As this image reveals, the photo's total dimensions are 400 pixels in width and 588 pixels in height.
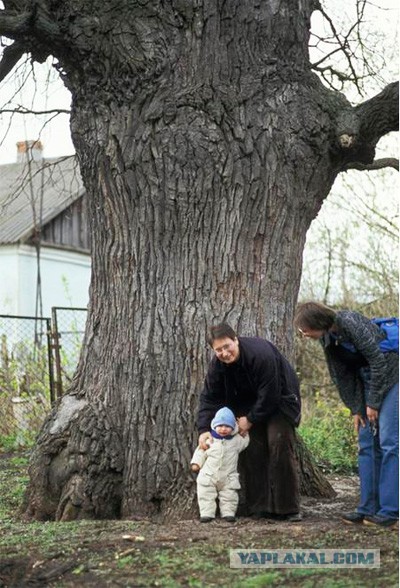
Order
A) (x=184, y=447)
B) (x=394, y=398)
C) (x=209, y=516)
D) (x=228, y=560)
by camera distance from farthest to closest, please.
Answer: (x=184, y=447), (x=209, y=516), (x=394, y=398), (x=228, y=560)

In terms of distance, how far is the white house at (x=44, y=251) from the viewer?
93.8ft

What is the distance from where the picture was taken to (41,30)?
7.64 metres

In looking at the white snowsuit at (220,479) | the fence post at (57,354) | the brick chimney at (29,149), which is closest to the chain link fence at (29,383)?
the fence post at (57,354)

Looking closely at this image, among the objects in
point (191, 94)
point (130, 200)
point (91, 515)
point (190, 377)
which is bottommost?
point (91, 515)

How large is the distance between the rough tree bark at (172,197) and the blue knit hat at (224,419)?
499 mm

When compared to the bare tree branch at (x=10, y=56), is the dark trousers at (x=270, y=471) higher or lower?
lower

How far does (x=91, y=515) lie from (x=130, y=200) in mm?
2568

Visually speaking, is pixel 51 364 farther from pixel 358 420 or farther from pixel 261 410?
pixel 358 420

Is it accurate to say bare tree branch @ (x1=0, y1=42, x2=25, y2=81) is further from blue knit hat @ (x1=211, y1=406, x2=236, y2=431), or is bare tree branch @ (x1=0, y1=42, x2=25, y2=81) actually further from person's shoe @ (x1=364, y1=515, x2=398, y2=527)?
person's shoe @ (x1=364, y1=515, x2=398, y2=527)

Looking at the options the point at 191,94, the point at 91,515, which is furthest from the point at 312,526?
the point at 191,94

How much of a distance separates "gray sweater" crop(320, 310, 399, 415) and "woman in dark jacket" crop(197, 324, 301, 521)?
50 cm

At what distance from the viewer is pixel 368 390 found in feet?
21.1

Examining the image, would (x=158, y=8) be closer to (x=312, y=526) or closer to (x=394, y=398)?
(x=394, y=398)

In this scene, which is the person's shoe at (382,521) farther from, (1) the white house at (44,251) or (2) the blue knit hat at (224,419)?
(1) the white house at (44,251)
